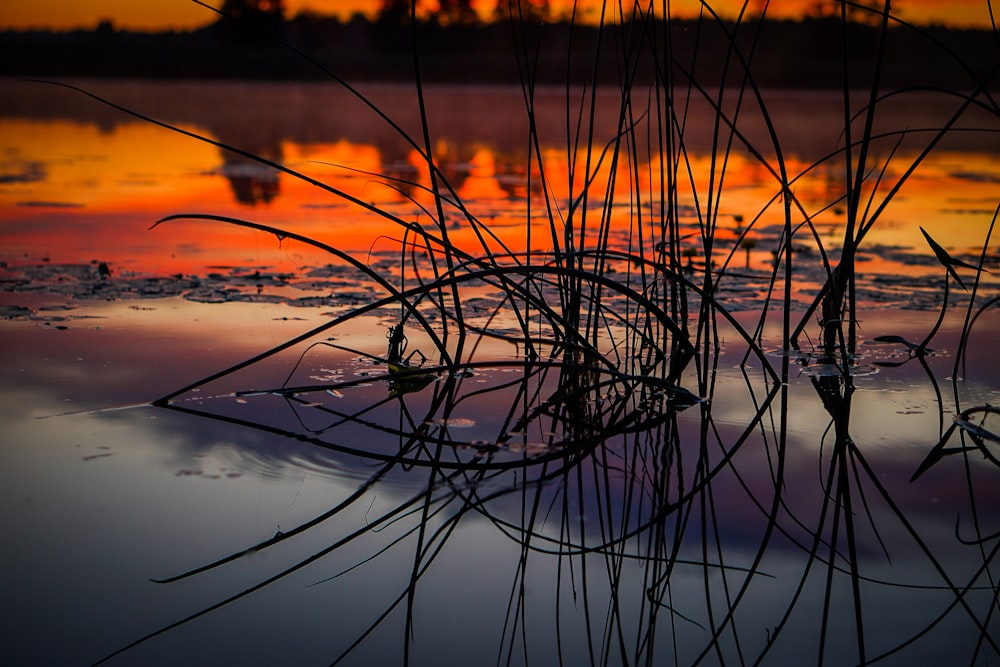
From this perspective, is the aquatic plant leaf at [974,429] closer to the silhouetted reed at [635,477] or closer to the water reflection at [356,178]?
the silhouetted reed at [635,477]

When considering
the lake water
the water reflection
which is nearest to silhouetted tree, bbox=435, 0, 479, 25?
the water reflection

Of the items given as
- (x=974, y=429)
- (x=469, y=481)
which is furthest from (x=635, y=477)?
(x=974, y=429)

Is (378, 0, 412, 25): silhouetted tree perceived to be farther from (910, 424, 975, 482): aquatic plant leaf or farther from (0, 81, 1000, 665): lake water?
(910, 424, 975, 482): aquatic plant leaf

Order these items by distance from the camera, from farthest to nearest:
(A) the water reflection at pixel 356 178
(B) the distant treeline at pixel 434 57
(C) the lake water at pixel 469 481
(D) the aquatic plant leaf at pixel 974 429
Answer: (B) the distant treeline at pixel 434 57
(A) the water reflection at pixel 356 178
(D) the aquatic plant leaf at pixel 974 429
(C) the lake water at pixel 469 481

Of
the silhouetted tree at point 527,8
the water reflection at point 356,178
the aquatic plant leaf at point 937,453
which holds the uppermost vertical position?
the silhouetted tree at point 527,8

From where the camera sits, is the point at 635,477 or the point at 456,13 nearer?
the point at 635,477

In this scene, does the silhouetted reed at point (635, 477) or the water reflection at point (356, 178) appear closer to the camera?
the silhouetted reed at point (635, 477)

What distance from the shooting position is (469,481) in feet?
5.30

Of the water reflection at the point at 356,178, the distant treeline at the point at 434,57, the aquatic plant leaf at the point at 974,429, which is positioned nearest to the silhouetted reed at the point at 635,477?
the aquatic plant leaf at the point at 974,429

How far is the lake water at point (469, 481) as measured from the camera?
117cm

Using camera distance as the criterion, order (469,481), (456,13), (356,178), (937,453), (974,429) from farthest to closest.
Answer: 1. (456,13)
2. (356,178)
3. (974,429)
4. (937,453)
5. (469,481)

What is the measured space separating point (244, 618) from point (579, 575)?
1.34ft

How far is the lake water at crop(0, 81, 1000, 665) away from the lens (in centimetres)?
117

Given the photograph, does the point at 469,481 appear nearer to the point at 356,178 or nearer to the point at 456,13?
the point at 356,178
